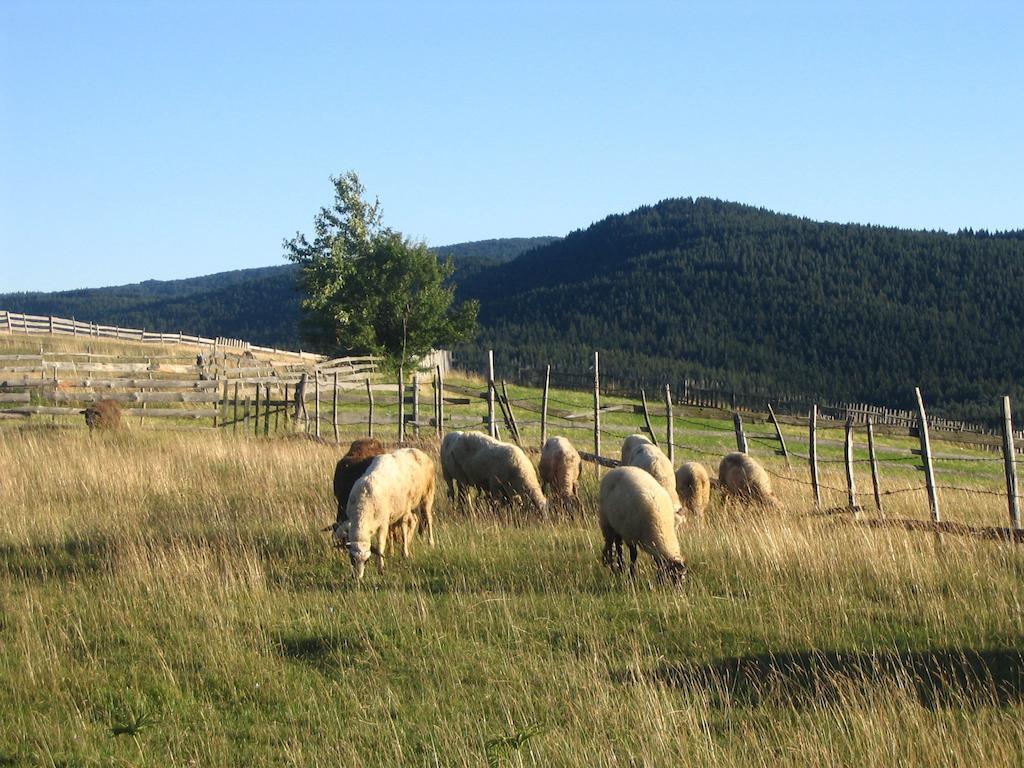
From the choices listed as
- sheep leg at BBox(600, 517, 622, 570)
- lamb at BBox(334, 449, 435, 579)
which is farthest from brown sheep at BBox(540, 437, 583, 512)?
sheep leg at BBox(600, 517, 622, 570)

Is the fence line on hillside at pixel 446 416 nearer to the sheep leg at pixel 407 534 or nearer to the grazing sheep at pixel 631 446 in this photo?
the grazing sheep at pixel 631 446

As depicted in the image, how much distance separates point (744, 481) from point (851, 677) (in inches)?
292

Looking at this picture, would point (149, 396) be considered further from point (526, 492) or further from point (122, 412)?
point (526, 492)

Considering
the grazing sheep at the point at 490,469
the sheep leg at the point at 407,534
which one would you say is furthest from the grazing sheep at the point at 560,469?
the sheep leg at the point at 407,534

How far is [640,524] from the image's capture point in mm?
8039

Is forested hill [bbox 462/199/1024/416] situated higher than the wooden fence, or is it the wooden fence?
forested hill [bbox 462/199/1024/416]

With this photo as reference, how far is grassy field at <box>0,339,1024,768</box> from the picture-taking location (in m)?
4.68

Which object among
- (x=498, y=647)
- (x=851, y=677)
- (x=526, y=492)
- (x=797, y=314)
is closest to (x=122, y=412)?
(x=526, y=492)

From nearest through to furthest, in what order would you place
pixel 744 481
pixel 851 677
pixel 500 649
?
pixel 851 677 < pixel 500 649 < pixel 744 481

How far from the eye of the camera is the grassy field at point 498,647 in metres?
4.68

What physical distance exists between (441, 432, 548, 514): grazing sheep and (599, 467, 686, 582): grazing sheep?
2.16 m

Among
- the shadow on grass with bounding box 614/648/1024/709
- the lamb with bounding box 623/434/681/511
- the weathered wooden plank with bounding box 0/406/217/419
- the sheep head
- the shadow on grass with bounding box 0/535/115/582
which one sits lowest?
the shadow on grass with bounding box 614/648/1024/709

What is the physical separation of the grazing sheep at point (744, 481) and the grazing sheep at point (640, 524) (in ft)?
14.4

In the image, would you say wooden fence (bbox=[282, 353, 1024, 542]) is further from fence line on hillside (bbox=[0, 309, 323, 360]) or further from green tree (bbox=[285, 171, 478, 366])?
fence line on hillside (bbox=[0, 309, 323, 360])
